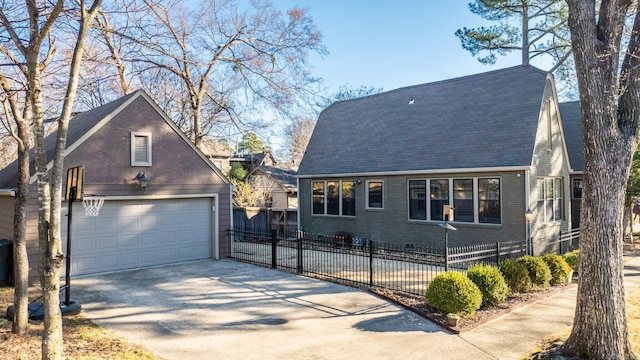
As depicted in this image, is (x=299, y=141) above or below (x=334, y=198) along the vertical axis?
above

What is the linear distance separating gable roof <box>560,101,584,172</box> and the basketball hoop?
737 inches

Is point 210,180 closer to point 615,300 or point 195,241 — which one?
point 195,241

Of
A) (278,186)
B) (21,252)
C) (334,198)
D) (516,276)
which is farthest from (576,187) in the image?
(21,252)

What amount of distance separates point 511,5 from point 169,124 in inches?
751

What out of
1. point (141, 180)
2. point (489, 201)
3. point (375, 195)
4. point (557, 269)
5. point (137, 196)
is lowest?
point (557, 269)

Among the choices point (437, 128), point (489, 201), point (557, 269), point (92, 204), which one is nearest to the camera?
point (557, 269)

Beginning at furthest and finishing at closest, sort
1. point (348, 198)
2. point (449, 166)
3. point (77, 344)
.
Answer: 1. point (348, 198)
2. point (449, 166)
3. point (77, 344)

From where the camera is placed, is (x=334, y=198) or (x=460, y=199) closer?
(x=460, y=199)

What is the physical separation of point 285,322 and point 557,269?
706 cm

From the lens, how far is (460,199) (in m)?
14.3

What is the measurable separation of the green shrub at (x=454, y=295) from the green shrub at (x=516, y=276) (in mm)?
1984

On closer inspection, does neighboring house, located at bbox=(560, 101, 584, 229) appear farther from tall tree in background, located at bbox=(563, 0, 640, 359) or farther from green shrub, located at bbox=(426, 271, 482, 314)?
tall tree in background, located at bbox=(563, 0, 640, 359)

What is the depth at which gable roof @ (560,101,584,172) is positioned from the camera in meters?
18.6

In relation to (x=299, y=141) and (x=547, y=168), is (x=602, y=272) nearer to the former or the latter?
(x=547, y=168)
